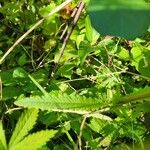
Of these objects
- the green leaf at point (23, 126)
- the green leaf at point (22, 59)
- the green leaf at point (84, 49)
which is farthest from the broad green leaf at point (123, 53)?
the green leaf at point (23, 126)

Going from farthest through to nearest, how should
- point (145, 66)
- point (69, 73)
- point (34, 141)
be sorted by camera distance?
point (69, 73) → point (145, 66) → point (34, 141)

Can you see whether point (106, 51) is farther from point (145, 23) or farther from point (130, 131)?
point (145, 23)

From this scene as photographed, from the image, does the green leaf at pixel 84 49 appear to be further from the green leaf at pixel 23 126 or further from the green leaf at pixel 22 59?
the green leaf at pixel 23 126

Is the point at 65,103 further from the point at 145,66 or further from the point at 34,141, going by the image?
the point at 145,66

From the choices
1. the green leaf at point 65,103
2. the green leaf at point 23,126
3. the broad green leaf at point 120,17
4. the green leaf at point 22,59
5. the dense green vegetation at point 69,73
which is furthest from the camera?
the green leaf at point 22,59

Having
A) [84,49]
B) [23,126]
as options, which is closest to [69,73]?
[84,49]

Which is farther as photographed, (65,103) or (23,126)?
(23,126)
